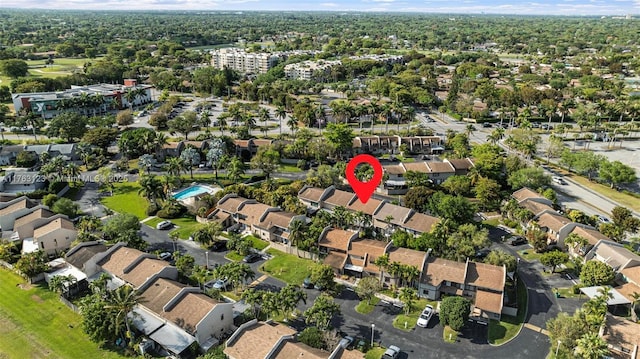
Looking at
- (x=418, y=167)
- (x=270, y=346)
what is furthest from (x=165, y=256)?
(x=418, y=167)

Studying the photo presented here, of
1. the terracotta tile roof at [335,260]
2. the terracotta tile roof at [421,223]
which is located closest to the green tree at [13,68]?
the terracotta tile roof at [335,260]

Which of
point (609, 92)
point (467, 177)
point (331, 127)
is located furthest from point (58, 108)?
point (609, 92)

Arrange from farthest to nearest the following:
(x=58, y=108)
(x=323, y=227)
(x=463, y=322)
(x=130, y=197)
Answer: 1. (x=58, y=108)
2. (x=130, y=197)
3. (x=323, y=227)
4. (x=463, y=322)

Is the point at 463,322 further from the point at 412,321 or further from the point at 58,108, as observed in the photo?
the point at 58,108

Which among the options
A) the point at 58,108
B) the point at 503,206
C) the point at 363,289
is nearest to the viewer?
the point at 363,289

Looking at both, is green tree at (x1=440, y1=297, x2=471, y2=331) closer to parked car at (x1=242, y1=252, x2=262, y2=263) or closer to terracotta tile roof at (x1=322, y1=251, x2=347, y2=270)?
terracotta tile roof at (x1=322, y1=251, x2=347, y2=270)

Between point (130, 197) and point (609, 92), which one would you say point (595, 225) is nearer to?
point (130, 197)

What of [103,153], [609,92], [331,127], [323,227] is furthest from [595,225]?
[609,92]

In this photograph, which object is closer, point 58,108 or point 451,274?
point 451,274
